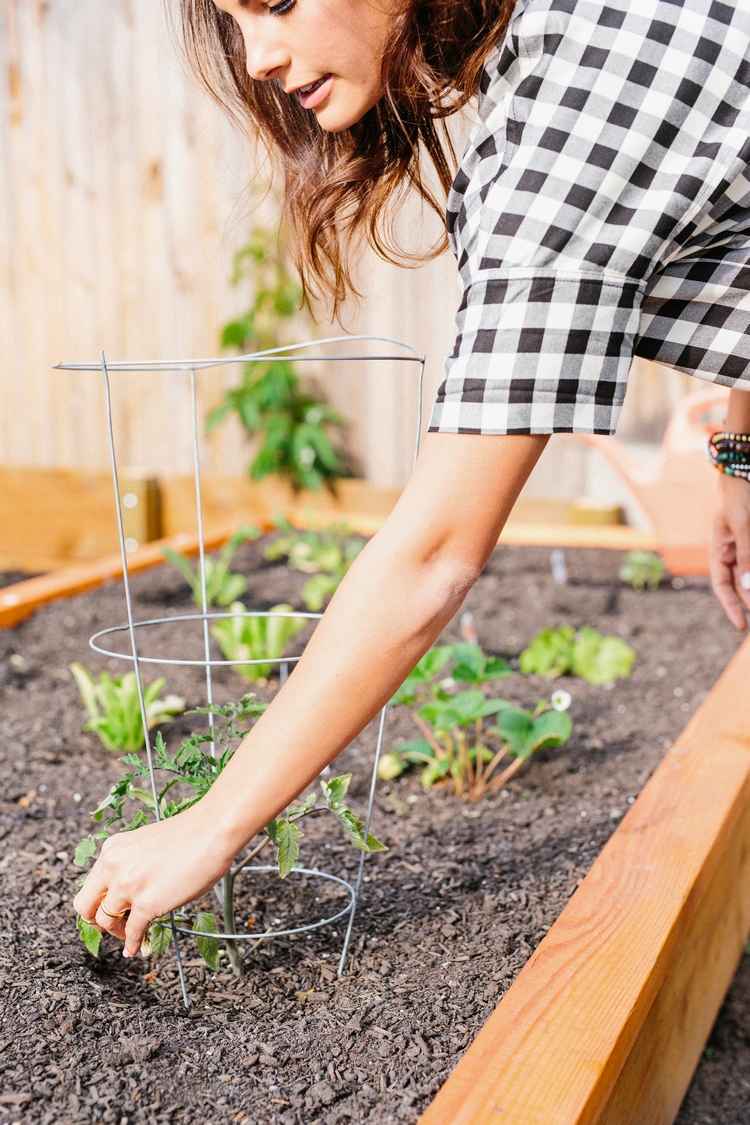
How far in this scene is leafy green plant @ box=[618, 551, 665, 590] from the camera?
3234 mm

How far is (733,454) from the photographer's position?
1.59 metres

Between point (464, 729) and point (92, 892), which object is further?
point (464, 729)

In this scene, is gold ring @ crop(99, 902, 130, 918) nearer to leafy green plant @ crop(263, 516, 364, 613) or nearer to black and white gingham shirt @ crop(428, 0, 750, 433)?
black and white gingham shirt @ crop(428, 0, 750, 433)

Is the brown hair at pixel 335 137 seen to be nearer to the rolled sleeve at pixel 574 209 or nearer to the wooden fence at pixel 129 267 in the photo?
the rolled sleeve at pixel 574 209

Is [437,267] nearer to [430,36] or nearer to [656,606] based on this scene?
[656,606]

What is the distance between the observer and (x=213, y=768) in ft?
4.32

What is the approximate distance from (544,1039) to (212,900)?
549 mm

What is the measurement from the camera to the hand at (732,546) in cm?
164

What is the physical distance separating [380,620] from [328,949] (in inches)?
25.8

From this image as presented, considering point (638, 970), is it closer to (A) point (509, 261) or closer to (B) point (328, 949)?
(B) point (328, 949)

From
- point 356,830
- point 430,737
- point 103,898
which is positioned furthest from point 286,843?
point 430,737

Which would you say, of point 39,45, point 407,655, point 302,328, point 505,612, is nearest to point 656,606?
point 505,612

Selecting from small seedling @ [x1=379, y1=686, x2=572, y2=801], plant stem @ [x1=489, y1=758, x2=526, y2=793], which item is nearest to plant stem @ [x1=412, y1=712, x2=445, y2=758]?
small seedling @ [x1=379, y1=686, x2=572, y2=801]

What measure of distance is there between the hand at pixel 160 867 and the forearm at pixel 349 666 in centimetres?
5
